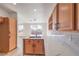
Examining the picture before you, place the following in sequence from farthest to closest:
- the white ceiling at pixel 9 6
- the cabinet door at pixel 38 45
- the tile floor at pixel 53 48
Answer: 1. the cabinet door at pixel 38 45
2. the tile floor at pixel 53 48
3. the white ceiling at pixel 9 6

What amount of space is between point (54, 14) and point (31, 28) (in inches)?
17.6

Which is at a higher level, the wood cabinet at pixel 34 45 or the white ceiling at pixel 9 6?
the white ceiling at pixel 9 6

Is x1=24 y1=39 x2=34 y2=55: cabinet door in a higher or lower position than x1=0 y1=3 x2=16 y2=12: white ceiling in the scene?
lower

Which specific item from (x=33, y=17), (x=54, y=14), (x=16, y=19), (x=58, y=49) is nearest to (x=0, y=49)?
(x=16, y=19)

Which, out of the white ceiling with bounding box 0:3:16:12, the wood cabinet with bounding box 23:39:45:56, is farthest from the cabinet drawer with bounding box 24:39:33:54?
the white ceiling with bounding box 0:3:16:12

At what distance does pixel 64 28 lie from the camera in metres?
1.19

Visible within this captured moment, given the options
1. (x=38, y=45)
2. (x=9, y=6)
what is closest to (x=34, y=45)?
(x=38, y=45)

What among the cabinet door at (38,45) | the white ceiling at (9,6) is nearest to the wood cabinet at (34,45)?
the cabinet door at (38,45)

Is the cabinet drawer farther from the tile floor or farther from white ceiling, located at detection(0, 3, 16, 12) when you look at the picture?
white ceiling, located at detection(0, 3, 16, 12)

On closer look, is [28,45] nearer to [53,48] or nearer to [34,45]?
[34,45]

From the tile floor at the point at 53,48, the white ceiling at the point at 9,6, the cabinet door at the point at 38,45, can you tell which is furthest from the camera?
the cabinet door at the point at 38,45

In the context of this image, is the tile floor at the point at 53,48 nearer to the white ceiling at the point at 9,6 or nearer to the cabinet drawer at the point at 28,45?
the cabinet drawer at the point at 28,45

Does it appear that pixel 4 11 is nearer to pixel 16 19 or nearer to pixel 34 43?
pixel 16 19

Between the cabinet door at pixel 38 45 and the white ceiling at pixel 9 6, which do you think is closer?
the white ceiling at pixel 9 6
